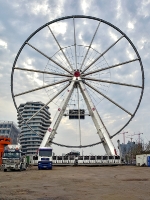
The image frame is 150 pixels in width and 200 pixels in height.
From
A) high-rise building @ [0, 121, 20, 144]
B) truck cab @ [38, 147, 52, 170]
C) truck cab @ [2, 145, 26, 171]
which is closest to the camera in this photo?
truck cab @ [2, 145, 26, 171]

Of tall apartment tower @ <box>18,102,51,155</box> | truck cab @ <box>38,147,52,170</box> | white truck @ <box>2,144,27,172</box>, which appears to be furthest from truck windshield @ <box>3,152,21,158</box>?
tall apartment tower @ <box>18,102,51,155</box>

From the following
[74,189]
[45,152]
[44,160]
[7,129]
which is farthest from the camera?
[7,129]

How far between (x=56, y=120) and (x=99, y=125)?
27.8 ft

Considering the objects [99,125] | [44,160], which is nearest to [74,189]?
[44,160]

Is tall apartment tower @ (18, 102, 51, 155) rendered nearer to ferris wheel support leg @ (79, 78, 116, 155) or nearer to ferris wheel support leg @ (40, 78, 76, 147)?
ferris wheel support leg @ (40, 78, 76, 147)

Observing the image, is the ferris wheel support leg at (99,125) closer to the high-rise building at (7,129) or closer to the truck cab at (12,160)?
the truck cab at (12,160)

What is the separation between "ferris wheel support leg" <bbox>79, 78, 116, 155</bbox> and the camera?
→ 4994cm

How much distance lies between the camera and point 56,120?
5153cm

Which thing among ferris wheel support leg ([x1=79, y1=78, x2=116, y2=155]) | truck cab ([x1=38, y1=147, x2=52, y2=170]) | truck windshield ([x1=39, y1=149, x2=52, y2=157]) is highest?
ferris wheel support leg ([x1=79, y1=78, x2=116, y2=155])

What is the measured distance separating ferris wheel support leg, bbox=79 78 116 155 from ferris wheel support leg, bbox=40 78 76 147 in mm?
2527

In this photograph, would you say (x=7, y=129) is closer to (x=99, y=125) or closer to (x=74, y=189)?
(x=99, y=125)

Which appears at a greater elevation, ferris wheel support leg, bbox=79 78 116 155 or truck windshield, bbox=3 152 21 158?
ferris wheel support leg, bbox=79 78 116 155

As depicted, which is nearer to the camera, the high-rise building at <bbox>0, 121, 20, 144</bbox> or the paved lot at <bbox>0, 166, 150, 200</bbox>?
the paved lot at <bbox>0, 166, 150, 200</bbox>

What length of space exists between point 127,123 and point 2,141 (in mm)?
23389
